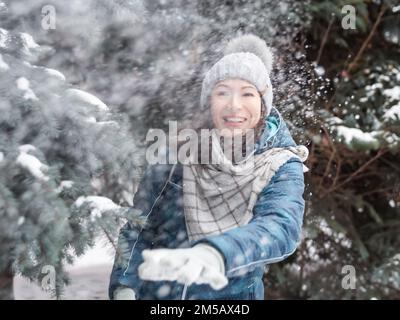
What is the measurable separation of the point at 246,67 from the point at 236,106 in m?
0.11

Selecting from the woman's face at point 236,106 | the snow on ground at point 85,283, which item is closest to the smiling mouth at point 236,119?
the woman's face at point 236,106

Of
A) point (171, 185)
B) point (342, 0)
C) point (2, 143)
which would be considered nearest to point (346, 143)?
point (342, 0)

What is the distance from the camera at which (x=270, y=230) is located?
133cm

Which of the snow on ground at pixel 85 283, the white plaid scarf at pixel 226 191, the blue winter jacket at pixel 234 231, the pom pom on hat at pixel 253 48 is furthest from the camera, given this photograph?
the snow on ground at pixel 85 283

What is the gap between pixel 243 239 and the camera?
1.25 metres

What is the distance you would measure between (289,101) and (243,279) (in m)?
0.61

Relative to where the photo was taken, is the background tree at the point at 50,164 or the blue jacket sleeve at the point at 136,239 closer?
the background tree at the point at 50,164

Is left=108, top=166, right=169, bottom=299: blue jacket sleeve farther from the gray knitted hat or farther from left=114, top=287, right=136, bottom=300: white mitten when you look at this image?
the gray knitted hat

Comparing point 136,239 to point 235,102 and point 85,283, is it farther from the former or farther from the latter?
point 85,283

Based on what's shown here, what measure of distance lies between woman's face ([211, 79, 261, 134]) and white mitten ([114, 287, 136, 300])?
488mm

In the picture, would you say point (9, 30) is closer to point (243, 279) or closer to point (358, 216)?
point (243, 279)

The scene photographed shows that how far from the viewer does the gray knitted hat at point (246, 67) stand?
1469 mm

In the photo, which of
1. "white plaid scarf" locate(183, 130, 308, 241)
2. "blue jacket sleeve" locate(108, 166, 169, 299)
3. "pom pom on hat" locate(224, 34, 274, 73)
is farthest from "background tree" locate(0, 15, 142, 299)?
"pom pom on hat" locate(224, 34, 274, 73)

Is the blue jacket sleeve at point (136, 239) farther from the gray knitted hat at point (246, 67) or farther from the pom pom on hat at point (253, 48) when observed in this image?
the pom pom on hat at point (253, 48)
